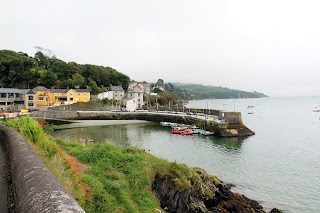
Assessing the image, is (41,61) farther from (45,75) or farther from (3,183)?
(3,183)

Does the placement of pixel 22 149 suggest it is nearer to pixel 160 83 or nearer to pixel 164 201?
pixel 164 201

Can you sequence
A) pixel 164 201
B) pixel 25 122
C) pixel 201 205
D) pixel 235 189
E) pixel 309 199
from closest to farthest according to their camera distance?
pixel 25 122
pixel 164 201
pixel 201 205
pixel 309 199
pixel 235 189

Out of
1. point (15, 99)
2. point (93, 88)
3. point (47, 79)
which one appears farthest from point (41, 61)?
point (15, 99)

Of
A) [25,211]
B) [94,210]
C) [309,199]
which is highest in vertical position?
[25,211]

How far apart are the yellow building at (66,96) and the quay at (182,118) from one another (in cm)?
1613

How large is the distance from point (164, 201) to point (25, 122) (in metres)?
7.14

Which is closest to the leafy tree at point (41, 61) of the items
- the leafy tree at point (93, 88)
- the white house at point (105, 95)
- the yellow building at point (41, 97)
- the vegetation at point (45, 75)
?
the vegetation at point (45, 75)

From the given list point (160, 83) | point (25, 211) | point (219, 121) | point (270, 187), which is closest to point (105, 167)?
point (25, 211)

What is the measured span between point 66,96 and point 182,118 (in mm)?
38220

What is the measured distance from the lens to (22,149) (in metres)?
6.00

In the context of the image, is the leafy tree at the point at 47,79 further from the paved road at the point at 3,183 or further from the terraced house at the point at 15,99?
the paved road at the point at 3,183

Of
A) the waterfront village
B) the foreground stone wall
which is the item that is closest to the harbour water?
the foreground stone wall

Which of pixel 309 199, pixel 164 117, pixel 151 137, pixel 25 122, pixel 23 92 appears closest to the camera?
pixel 25 122

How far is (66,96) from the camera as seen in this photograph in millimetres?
73250
